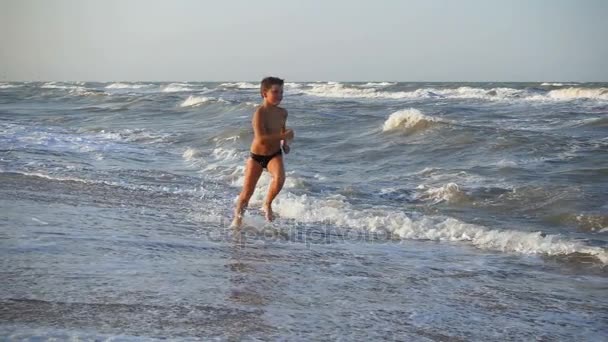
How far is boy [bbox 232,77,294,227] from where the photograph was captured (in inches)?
257

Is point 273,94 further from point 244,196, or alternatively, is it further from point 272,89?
point 244,196

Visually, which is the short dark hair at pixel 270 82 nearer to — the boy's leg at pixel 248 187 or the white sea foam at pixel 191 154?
the boy's leg at pixel 248 187

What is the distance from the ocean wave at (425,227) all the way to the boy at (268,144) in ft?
2.65

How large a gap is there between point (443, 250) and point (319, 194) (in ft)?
11.2

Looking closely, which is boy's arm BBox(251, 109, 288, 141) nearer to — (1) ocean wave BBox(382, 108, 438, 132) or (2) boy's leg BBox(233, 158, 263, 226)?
(2) boy's leg BBox(233, 158, 263, 226)

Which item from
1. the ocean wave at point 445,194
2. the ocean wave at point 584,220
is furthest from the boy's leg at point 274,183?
the ocean wave at point 584,220

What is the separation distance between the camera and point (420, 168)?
11.6 meters

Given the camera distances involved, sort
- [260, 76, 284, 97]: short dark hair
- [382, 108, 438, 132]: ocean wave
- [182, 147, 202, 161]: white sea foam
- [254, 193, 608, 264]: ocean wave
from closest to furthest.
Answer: [254, 193, 608, 264]: ocean wave, [260, 76, 284, 97]: short dark hair, [182, 147, 202, 161]: white sea foam, [382, 108, 438, 132]: ocean wave

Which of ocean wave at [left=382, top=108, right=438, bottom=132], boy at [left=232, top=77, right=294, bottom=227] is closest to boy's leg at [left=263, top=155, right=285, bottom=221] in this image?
boy at [left=232, top=77, right=294, bottom=227]

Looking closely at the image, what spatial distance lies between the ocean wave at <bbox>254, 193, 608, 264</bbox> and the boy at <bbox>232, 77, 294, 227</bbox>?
807mm

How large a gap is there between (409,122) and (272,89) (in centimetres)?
1033

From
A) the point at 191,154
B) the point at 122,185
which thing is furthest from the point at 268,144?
the point at 191,154

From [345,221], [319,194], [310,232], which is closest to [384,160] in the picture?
[319,194]

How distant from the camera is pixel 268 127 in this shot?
668 centimetres
